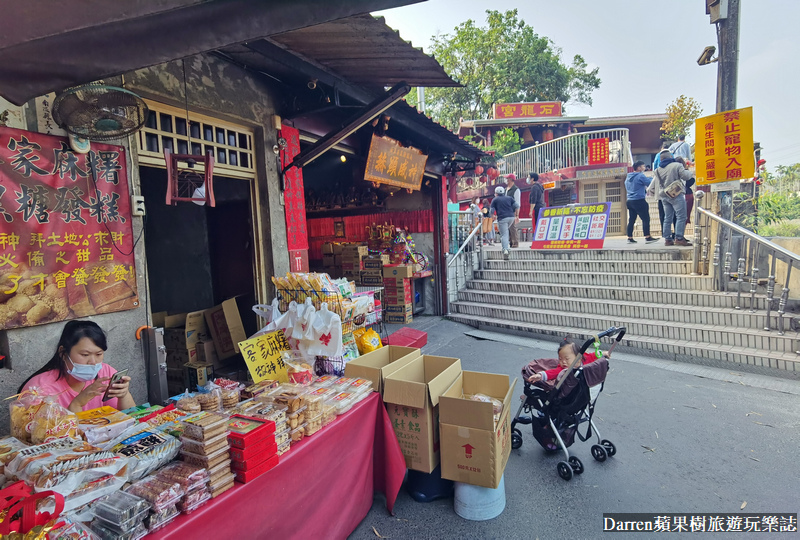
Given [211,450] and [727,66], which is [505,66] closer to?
[727,66]

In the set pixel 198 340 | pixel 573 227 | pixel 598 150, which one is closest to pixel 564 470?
pixel 198 340

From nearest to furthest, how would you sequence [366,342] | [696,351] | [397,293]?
[366,342], [696,351], [397,293]

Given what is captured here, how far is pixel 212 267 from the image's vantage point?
651 centimetres

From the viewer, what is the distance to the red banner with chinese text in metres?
5.04

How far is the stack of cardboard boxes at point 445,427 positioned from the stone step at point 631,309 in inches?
194

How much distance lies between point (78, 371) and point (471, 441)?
2768mm

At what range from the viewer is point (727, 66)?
20.9 ft

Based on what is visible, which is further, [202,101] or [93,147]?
[202,101]

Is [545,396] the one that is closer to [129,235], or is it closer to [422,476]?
[422,476]

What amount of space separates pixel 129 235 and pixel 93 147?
2.46 ft

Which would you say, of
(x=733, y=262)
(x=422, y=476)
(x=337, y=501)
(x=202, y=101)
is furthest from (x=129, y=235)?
(x=733, y=262)

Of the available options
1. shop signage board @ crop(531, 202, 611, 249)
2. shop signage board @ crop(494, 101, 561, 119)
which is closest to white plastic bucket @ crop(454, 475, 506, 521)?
shop signage board @ crop(531, 202, 611, 249)

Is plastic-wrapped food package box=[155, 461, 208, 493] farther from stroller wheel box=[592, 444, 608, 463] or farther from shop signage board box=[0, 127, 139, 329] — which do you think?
stroller wheel box=[592, 444, 608, 463]

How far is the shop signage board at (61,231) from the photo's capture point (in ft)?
8.93
